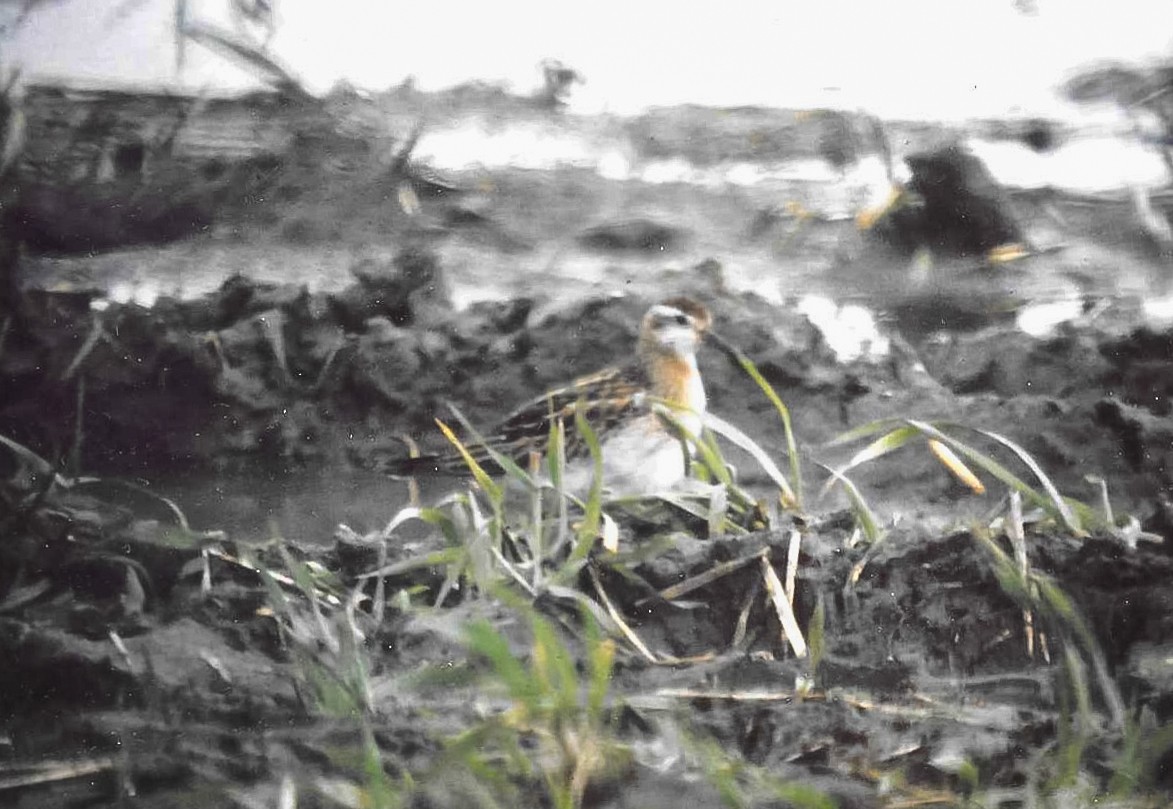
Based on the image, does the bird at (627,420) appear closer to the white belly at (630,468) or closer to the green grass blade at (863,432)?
the white belly at (630,468)

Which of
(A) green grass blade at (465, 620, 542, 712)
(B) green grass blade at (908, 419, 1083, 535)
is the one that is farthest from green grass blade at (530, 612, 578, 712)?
(B) green grass blade at (908, 419, 1083, 535)

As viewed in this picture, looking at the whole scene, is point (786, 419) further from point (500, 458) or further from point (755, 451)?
point (500, 458)

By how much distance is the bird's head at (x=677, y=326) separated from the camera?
118cm

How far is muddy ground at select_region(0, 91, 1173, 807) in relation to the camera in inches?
43.4

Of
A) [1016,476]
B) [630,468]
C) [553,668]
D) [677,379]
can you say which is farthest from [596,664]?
[1016,476]

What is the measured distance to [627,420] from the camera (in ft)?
3.81

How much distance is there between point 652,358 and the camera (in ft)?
3.83

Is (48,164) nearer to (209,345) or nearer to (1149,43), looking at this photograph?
(209,345)

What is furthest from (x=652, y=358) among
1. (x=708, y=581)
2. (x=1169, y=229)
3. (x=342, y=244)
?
(x=1169, y=229)

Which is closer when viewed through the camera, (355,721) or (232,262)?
(355,721)

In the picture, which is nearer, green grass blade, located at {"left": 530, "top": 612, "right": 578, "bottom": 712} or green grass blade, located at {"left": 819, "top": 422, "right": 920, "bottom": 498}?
green grass blade, located at {"left": 530, "top": 612, "right": 578, "bottom": 712}

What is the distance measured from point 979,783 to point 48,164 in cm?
120

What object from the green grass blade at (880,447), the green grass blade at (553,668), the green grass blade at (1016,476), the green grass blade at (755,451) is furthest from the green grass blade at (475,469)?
the green grass blade at (1016,476)

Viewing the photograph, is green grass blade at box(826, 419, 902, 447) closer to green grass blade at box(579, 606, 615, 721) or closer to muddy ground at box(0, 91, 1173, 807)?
muddy ground at box(0, 91, 1173, 807)
